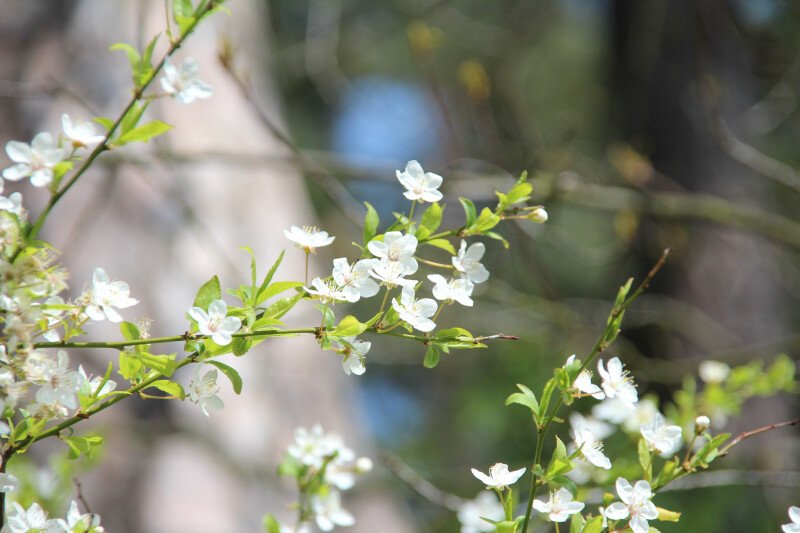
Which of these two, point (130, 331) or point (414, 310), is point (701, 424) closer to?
point (414, 310)

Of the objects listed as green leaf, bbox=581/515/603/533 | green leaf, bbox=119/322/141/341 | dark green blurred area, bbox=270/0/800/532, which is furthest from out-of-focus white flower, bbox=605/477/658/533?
dark green blurred area, bbox=270/0/800/532

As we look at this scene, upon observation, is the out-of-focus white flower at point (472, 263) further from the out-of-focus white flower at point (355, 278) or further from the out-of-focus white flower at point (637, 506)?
the out-of-focus white flower at point (637, 506)

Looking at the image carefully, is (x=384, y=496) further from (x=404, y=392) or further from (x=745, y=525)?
(x=404, y=392)

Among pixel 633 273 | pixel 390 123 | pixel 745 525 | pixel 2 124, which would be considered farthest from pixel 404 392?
pixel 2 124

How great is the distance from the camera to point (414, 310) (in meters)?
0.57

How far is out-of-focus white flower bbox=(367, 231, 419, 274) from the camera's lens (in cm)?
56

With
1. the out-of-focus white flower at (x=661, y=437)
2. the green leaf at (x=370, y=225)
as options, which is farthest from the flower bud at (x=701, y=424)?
the green leaf at (x=370, y=225)

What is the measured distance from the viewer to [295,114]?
5074 millimetres

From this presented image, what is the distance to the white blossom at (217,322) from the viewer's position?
53cm

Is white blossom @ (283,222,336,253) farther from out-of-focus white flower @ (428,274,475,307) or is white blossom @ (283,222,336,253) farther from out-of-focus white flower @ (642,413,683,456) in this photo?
out-of-focus white flower @ (642,413,683,456)

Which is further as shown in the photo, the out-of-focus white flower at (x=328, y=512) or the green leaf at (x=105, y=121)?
the out-of-focus white flower at (x=328, y=512)

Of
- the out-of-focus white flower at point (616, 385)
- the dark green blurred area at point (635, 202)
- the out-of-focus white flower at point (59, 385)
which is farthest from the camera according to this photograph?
the dark green blurred area at point (635, 202)

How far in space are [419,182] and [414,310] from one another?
0.12m

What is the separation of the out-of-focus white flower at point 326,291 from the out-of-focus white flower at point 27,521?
0.28 meters
